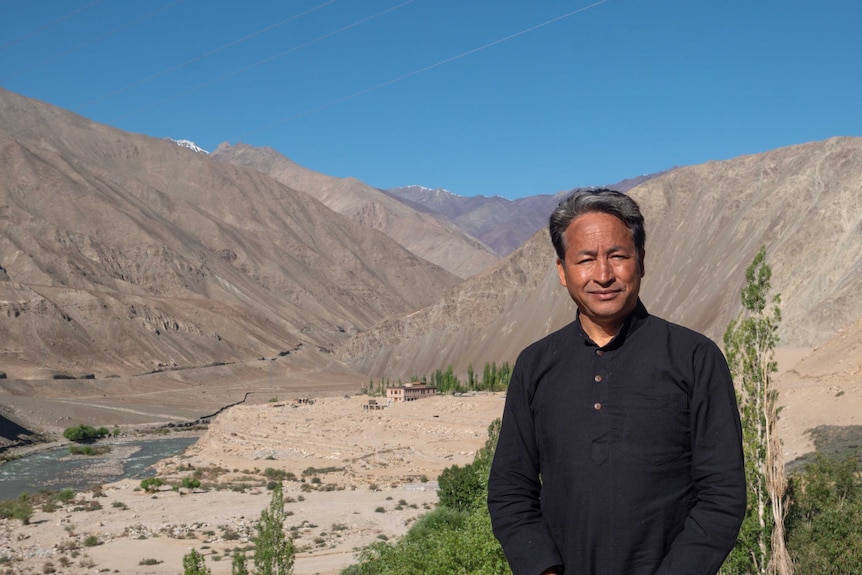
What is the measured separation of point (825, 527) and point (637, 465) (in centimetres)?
1283

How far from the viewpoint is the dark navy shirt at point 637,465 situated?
127 inches

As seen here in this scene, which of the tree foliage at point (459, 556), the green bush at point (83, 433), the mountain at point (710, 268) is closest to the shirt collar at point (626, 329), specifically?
the tree foliage at point (459, 556)

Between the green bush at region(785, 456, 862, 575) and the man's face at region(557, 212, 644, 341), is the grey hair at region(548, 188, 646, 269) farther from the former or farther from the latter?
the green bush at region(785, 456, 862, 575)

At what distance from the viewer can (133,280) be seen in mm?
146250

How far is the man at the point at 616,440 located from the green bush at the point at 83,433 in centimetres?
7881

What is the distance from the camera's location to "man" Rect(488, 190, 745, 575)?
3.24 meters

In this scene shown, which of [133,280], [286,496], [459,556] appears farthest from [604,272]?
[133,280]

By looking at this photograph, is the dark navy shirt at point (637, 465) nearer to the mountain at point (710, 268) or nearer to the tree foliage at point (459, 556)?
the tree foliage at point (459, 556)

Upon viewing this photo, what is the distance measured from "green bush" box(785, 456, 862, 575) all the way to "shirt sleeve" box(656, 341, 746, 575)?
11.8 metres

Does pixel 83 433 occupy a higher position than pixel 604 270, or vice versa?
pixel 604 270

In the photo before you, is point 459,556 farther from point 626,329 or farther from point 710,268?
point 710,268

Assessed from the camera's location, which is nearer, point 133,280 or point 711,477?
point 711,477

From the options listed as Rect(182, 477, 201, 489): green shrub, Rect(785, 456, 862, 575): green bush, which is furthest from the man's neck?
Rect(182, 477, 201, 489): green shrub

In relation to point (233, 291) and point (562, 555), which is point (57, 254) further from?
point (562, 555)
